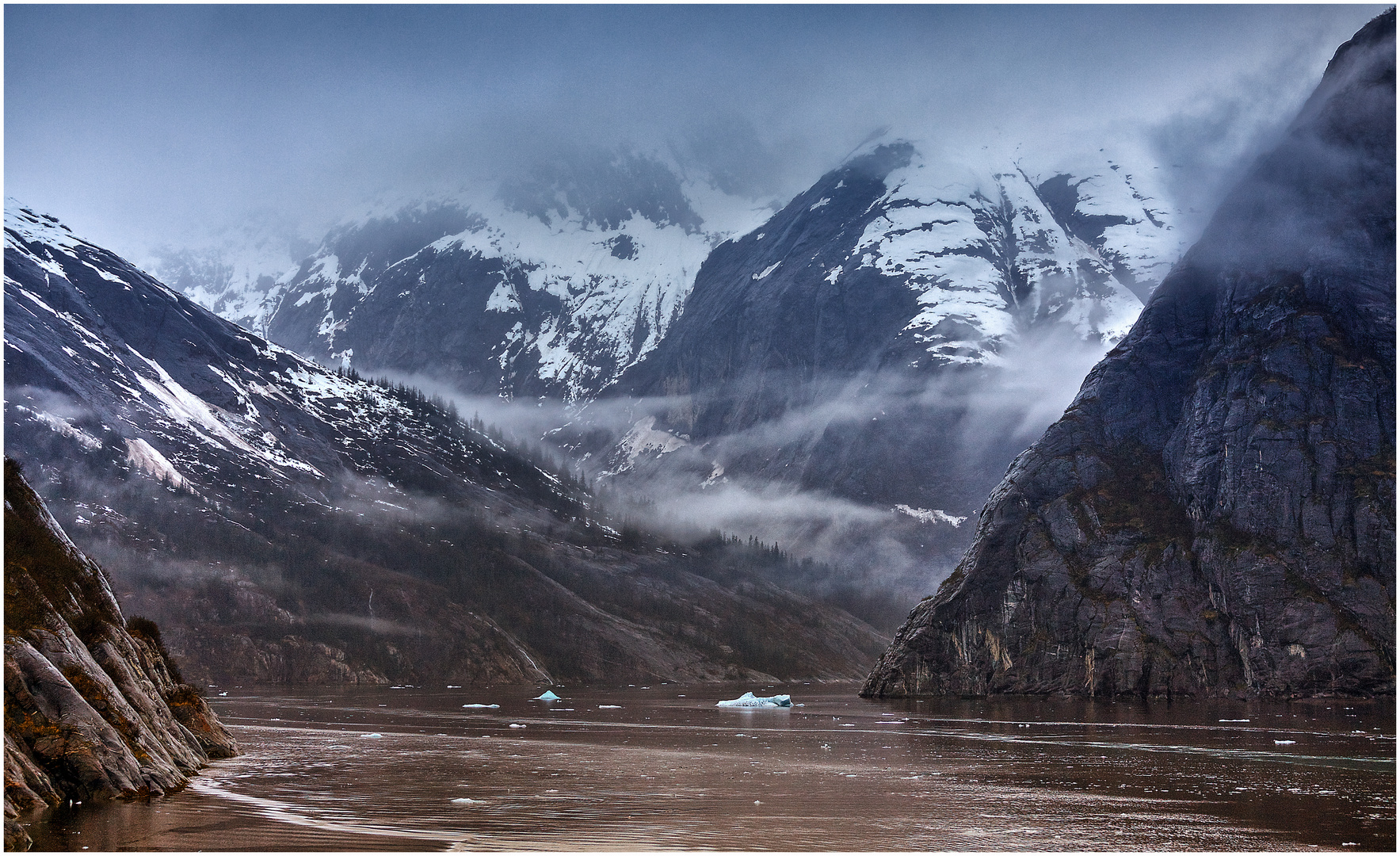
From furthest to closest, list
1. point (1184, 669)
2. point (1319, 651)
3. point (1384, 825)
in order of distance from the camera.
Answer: point (1184, 669) < point (1319, 651) < point (1384, 825)

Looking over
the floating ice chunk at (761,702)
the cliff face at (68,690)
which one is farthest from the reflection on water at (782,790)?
the floating ice chunk at (761,702)

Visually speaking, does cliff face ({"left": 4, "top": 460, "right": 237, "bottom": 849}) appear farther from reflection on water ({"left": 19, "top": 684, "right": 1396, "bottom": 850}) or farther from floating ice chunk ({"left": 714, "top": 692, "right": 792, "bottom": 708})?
floating ice chunk ({"left": 714, "top": 692, "right": 792, "bottom": 708})

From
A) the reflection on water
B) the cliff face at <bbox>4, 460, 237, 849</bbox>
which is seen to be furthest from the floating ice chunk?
the cliff face at <bbox>4, 460, 237, 849</bbox>

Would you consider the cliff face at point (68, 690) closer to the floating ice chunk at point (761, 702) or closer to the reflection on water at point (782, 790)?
the reflection on water at point (782, 790)

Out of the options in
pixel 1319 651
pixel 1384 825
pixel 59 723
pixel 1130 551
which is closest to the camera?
pixel 59 723

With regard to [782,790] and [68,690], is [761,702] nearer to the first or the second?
[782,790]

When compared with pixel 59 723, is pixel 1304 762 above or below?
below

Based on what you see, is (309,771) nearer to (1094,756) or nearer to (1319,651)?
(1094,756)

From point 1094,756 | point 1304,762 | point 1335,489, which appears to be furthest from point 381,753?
point 1335,489
